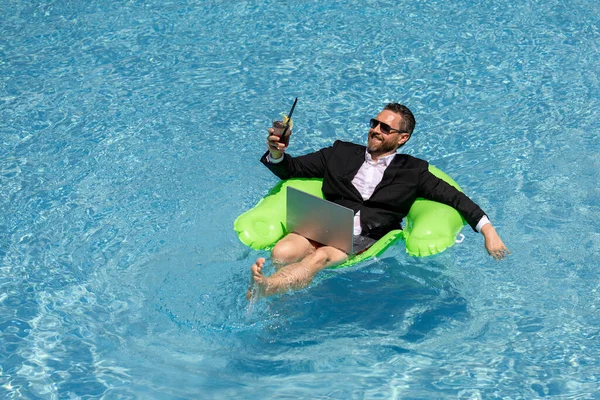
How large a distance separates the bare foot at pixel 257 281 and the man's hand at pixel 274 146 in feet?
2.46

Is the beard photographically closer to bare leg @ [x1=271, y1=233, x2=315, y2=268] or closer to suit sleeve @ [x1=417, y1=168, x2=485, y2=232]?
suit sleeve @ [x1=417, y1=168, x2=485, y2=232]

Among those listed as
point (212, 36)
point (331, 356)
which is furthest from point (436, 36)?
point (331, 356)

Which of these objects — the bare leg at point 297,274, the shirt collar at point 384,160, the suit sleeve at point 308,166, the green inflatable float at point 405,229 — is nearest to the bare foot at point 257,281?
the bare leg at point 297,274

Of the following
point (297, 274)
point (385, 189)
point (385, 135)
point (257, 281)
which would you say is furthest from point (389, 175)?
point (257, 281)

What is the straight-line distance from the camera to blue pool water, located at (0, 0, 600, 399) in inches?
172

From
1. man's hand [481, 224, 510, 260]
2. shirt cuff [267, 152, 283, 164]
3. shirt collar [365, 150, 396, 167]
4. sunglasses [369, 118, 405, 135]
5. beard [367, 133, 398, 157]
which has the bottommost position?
man's hand [481, 224, 510, 260]

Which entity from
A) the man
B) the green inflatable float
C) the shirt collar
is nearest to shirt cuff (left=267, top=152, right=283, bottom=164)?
the man

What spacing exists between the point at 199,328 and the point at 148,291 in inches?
18.3

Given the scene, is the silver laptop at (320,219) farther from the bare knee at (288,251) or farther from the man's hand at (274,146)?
the man's hand at (274,146)

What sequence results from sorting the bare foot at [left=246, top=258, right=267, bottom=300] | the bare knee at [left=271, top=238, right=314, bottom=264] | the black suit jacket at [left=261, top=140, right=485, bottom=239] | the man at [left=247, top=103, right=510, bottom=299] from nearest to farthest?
1. the bare foot at [left=246, top=258, right=267, bottom=300]
2. the bare knee at [left=271, top=238, right=314, bottom=264]
3. the man at [left=247, top=103, right=510, bottom=299]
4. the black suit jacket at [left=261, top=140, right=485, bottom=239]

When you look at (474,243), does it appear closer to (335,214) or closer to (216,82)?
(335,214)

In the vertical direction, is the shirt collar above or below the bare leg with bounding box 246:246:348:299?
above

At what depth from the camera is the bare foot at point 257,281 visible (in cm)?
413

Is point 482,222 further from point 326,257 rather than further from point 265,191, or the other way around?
point 265,191
